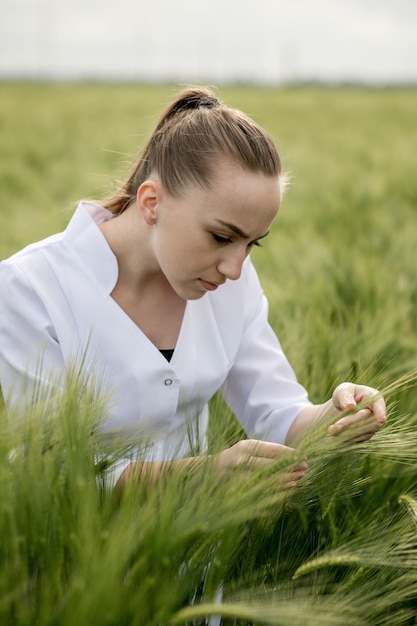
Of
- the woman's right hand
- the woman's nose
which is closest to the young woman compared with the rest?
the woman's nose

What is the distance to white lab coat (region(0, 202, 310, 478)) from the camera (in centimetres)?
119

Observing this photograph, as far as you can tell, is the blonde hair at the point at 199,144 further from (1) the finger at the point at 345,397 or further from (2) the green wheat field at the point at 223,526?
(1) the finger at the point at 345,397

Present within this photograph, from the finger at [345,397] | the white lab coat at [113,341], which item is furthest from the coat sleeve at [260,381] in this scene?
the finger at [345,397]

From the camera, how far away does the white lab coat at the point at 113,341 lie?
1186 millimetres

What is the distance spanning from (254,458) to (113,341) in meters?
0.37

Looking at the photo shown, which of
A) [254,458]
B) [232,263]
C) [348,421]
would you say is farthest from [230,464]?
[232,263]

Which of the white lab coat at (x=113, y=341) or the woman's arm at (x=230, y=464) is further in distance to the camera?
the white lab coat at (x=113, y=341)

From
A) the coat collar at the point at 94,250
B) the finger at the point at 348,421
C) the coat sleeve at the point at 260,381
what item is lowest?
the coat sleeve at the point at 260,381

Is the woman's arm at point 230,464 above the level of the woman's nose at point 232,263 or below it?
below

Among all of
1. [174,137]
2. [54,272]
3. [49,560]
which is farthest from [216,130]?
[49,560]

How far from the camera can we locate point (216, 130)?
1215 mm

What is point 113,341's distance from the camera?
1.23 metres

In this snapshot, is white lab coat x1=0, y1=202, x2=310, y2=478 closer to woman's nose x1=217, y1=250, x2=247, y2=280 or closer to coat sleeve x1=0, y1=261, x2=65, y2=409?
coat sleeve x1=0, y1=261, x2=65, y2=409

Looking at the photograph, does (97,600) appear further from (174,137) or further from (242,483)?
(174,137)
